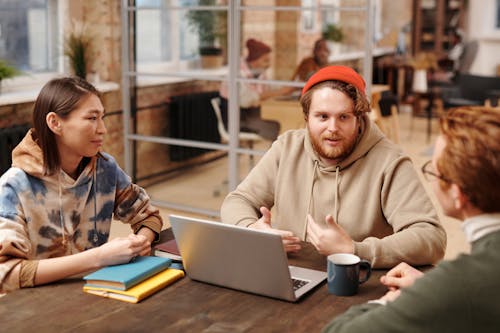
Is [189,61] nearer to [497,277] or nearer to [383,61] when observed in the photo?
[497,277]

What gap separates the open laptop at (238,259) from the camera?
5.43 feet

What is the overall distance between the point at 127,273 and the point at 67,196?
0.44 m

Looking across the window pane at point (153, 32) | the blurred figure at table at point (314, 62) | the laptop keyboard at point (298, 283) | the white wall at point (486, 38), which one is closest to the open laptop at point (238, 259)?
the laptop keyboard at point (298, 283)

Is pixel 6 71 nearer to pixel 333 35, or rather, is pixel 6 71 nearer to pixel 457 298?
pixel 333 35

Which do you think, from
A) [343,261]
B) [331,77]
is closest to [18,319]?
[343,261]

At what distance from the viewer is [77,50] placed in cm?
507

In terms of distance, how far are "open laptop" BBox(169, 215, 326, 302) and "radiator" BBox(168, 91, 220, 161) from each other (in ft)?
11.0

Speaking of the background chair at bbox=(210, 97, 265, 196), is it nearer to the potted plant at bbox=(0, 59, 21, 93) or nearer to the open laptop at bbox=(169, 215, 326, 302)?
the potted plant at bbox=(0, 59, 21, 93)

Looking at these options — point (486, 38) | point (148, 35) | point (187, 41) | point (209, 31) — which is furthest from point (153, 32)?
point (486, 38)

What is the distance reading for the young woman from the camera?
1854 mm

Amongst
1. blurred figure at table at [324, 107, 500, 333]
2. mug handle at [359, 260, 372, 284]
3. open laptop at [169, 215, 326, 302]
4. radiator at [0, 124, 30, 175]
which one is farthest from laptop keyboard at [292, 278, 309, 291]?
radiator at [0, 124, 30, 175]

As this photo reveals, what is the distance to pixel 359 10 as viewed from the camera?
456cm

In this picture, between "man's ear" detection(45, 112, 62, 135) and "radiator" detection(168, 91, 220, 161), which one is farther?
"radiator" detection(168, 91, 220, 161)

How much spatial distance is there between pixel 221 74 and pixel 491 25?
6.62 m
